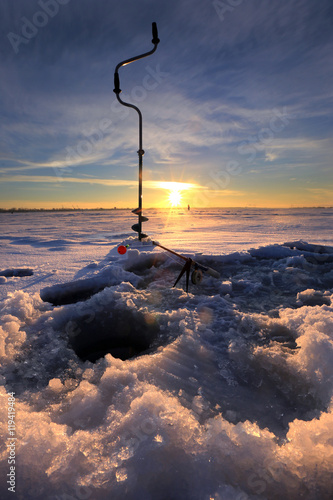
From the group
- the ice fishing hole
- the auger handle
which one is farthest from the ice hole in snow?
the auger handle

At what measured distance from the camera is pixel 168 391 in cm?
210

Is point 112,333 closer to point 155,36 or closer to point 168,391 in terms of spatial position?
point 168,391

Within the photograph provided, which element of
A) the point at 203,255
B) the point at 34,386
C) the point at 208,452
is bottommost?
the point at 34,386

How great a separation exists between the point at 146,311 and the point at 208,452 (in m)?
2.23

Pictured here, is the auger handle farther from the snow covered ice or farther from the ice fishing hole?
the ice fishing hole

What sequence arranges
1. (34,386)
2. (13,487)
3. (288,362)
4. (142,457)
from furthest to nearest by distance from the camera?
(288,362) < (34,386) < (142,457) < (13,487)

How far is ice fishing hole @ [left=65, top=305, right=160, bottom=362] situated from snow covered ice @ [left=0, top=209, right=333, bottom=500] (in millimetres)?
18

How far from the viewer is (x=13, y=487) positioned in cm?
131

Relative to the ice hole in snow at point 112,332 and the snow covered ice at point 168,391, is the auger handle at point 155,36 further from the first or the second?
the ice hole in snow at point 112,332

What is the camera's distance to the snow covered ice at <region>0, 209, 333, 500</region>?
1.37 meters

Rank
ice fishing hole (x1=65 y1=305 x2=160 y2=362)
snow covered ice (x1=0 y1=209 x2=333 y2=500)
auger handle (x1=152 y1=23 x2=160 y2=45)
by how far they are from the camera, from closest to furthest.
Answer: snow covered ice (x1=0 y1=209 x2=333 y2=500) < ice fishing hole (x1=65 y1=305 x2=160 y2=362) < auger handle (x1=152 y1=23 x2=160 y2=45)

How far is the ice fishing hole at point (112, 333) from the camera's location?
3.03 meters

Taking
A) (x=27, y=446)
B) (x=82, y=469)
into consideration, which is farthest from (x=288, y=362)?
(x=27, y=446)

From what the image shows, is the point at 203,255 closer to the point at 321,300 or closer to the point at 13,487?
the point at 321,300
